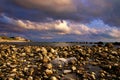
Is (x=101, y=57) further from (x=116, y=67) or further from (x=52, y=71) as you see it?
(x=52, y=71)

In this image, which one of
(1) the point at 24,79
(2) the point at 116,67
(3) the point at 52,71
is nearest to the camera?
(1) the point at 24,79

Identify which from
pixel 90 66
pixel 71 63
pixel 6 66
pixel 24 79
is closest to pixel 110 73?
pixel 90 66

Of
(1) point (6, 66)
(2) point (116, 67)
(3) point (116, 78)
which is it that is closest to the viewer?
(3) point (116, 78)

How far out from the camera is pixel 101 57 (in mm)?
24984

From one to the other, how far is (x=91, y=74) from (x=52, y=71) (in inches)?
111

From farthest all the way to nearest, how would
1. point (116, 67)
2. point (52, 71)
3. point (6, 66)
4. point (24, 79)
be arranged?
1. point (6, 66)
2. point (116, 67)
3. point (52, 71)
4. point (24, 79)

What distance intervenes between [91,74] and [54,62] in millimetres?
4760

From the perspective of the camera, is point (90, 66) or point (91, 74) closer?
point (91, 74)

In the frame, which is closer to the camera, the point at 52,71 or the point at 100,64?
the point at 52,71

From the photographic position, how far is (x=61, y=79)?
15758 mm

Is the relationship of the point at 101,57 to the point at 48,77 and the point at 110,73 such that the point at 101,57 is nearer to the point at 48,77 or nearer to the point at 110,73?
the point at 110,73

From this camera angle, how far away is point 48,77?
52.4ft

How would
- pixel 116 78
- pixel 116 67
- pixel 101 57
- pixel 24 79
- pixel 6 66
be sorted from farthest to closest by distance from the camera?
pixel 101 57 → pixel 6 66 → pixel 116 67 → pixel 116 78 → pixel 24 79

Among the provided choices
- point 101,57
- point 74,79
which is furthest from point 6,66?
point 101,57
